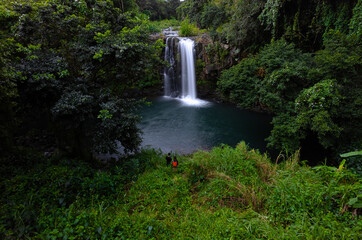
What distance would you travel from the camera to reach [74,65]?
6.70 meters

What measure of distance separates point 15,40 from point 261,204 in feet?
30.7

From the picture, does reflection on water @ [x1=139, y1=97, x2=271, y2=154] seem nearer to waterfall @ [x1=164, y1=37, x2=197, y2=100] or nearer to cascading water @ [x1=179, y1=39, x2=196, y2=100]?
cascading water @ [x1=179, y1=39, x2=196, y2=100]

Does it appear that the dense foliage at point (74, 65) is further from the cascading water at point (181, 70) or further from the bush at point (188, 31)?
the bush at point (188, 31)

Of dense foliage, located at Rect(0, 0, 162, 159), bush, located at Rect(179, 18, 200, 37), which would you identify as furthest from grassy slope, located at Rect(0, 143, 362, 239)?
bush, located at Rect(179, 18, 200, 37)

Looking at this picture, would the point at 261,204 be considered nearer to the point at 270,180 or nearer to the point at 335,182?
the point at 270,180

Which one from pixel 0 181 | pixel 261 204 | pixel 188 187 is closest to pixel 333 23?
pixel 261 204

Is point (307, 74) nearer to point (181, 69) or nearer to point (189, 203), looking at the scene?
point (189, 203)

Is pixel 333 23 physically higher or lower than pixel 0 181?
higher

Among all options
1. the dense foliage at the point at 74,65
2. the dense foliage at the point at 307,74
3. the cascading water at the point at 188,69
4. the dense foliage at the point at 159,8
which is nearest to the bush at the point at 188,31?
the cascading water at the point at 188,69

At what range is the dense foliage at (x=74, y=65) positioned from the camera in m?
5.65

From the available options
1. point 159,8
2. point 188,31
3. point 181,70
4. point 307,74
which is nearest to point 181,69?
point 181,70

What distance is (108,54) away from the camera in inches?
241

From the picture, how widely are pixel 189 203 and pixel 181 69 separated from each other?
17098mm

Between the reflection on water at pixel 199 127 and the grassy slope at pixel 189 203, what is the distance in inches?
174
